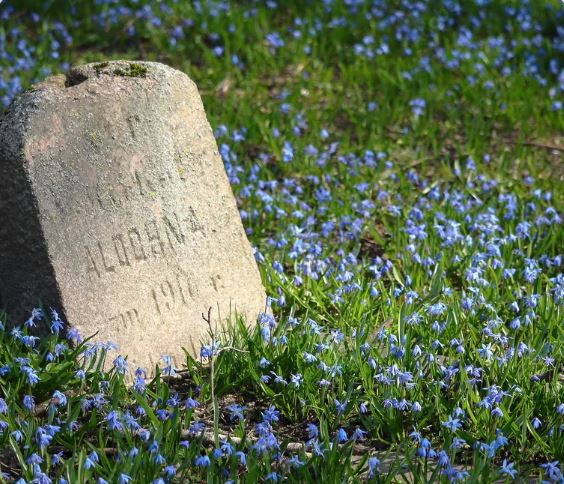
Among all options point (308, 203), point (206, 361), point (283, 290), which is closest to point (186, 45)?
point (308, 203)

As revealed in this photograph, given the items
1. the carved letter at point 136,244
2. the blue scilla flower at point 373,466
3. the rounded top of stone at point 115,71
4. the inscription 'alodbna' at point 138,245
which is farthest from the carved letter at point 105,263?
the blue scilla flower at point 373,466

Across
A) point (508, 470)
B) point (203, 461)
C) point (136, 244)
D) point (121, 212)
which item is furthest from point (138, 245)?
point (508, 470)

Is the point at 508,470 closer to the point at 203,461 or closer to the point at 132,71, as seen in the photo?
the point at 203,461

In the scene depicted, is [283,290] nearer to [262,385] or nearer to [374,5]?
[262,385]

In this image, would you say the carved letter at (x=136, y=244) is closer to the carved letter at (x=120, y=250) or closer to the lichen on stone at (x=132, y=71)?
the carved letter at (x=120, y=250)

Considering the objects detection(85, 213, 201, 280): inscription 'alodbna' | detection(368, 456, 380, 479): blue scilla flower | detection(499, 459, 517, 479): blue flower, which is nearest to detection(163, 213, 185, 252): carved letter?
detection(85, 213, 201, 280): inscription 'alodbna'

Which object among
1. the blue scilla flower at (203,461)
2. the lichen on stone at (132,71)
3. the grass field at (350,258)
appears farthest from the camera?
the lichen on stone at (132,71)

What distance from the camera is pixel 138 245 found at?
3572 mm

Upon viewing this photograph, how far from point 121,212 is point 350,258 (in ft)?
4.50

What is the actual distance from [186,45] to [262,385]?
4.31 metres

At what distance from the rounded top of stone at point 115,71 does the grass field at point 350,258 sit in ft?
3.09

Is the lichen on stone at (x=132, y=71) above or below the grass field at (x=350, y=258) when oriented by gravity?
above

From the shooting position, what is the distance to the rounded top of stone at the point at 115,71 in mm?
3509

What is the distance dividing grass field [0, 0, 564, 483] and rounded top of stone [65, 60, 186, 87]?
940 mm
